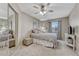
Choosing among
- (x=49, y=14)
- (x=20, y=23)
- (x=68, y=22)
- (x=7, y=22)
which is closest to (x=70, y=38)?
(x=68, y=22)

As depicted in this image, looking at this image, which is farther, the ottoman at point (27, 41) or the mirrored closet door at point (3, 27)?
the ottoman at point (27, 41)

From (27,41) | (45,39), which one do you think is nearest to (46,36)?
(45,39)

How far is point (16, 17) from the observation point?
64.0 inches

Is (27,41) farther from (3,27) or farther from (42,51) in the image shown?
(3,27)

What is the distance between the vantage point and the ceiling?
1586 millimetres

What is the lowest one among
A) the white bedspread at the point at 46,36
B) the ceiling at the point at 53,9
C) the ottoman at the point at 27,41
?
the ottoman at the point at 27,41

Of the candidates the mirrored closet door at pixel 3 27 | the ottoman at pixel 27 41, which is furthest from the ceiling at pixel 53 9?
the ottoman at pixel 27 41

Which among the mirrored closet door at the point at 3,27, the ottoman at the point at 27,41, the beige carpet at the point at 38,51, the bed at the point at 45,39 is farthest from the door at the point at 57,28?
the mirrored closet door at the point at 3,27

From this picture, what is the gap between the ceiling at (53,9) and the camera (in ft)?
5.20

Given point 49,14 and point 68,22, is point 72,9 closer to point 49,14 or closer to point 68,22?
point 68,22

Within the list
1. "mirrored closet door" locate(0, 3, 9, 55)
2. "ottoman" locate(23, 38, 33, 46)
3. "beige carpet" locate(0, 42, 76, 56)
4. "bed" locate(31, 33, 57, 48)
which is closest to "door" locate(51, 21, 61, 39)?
"bed" locate(31, 33, 57, 48)

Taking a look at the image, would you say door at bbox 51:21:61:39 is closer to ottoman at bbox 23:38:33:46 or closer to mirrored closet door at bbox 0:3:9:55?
ottoman at bbox 23:38:33:46

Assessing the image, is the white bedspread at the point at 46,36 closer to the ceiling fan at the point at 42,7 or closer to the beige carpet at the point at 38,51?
the beige carpet at the point at 38,51

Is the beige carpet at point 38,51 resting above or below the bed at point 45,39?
below
